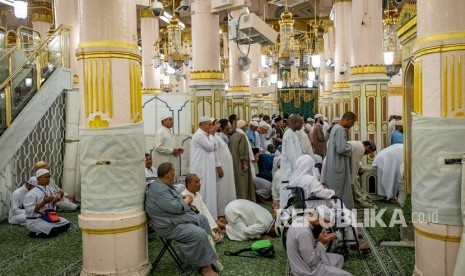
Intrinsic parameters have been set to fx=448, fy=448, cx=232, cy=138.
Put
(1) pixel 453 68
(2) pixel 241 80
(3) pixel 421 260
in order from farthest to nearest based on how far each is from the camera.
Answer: (2) pixel 241 80 → (3) pixel 421 260 → (1) pixel 453 68

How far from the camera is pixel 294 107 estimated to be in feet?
84.8

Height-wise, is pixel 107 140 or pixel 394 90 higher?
pixel 394 90

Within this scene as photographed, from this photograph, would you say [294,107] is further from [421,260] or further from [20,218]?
[421,260]

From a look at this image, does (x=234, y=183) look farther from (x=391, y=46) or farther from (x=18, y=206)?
(x=391, y=46)

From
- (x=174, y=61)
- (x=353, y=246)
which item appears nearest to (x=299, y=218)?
(x=353, y=246)

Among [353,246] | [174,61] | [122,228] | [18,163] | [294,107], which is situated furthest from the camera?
[294,107]

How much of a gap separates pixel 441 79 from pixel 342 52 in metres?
8.44

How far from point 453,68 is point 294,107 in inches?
909

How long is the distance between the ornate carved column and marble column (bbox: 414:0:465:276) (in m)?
7.11

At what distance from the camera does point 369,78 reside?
7.48 m

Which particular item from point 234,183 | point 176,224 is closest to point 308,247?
point 176,224

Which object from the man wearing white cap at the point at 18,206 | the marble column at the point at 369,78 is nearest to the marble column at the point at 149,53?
the marble column at the point at 369,78

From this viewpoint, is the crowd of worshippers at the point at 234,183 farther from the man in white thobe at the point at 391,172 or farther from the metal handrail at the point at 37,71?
the metal handrail at the point at 37,71

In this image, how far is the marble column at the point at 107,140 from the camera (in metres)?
3.43
